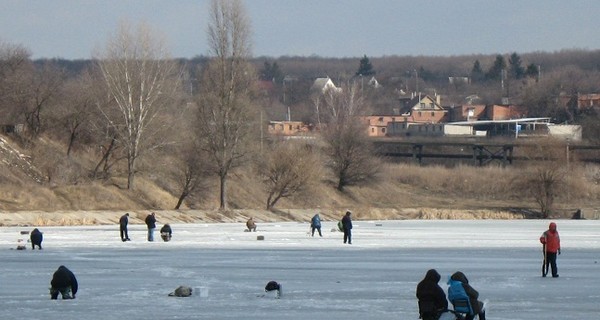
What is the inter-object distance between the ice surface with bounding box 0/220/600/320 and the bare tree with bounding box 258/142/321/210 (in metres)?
23.1

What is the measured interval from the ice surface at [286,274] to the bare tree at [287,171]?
23.1 m

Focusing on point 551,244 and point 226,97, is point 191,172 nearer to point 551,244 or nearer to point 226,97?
point 226,97

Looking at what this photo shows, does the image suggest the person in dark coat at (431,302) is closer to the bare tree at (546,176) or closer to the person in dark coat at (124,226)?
the person in dark coat at (124,226)

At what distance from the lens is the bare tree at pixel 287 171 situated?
73000 mm

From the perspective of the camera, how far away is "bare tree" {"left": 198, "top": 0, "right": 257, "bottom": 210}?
6906cm

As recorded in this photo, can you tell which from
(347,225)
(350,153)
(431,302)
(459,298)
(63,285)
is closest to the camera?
(431,302)

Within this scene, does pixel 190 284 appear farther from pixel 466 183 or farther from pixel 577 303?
pixel 466 183

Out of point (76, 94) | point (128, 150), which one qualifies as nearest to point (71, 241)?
point (128, 150)

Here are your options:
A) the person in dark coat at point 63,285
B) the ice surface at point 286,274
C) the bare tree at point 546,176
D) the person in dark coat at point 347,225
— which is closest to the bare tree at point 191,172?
the ice surface at point 286,274

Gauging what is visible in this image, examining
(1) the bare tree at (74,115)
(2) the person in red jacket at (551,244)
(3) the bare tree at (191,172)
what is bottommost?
(2) the person in red jacket at (551,244)

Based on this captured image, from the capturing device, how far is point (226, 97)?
226 ft

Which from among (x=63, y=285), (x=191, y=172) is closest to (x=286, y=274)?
(x=63, y=285)

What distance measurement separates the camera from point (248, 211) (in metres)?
70.4

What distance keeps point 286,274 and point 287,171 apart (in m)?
43.5
